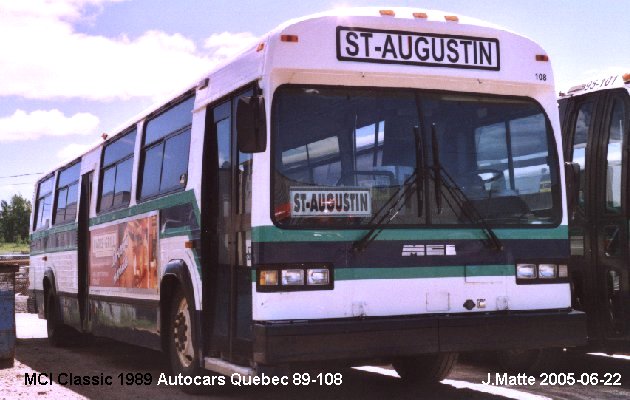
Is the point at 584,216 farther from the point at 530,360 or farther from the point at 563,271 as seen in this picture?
the point at 563,271

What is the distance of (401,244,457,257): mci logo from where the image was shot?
24.0 ft

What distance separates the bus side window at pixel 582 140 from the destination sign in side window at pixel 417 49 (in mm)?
2397

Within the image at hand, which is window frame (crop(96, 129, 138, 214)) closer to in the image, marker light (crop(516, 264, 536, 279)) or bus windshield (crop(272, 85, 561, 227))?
bus windshield (crop(272, 85, 561, 227))

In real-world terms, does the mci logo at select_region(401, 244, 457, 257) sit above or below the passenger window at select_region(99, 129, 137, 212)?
below

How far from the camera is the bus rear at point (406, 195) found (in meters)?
7.02

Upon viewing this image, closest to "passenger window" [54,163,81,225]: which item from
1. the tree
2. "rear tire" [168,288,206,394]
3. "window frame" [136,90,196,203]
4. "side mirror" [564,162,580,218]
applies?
"window frame" [136,90,196,203]

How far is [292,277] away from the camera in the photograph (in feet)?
22.9

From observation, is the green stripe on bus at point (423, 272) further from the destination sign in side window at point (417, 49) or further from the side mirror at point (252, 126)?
the destination sign in side window at point (417, 49)

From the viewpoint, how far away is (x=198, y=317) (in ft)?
27.3

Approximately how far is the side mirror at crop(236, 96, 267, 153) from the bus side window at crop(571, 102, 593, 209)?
14.0 feet

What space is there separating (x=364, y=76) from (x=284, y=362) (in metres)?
2.32

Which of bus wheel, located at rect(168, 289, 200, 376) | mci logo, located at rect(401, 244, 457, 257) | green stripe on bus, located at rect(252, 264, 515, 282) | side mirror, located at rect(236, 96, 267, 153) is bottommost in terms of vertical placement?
bus wheel, located at rect(168, 289, 200, 376)

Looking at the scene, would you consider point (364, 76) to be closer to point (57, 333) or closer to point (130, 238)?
point (130, 238)

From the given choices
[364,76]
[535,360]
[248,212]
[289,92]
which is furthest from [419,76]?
[535,360]
